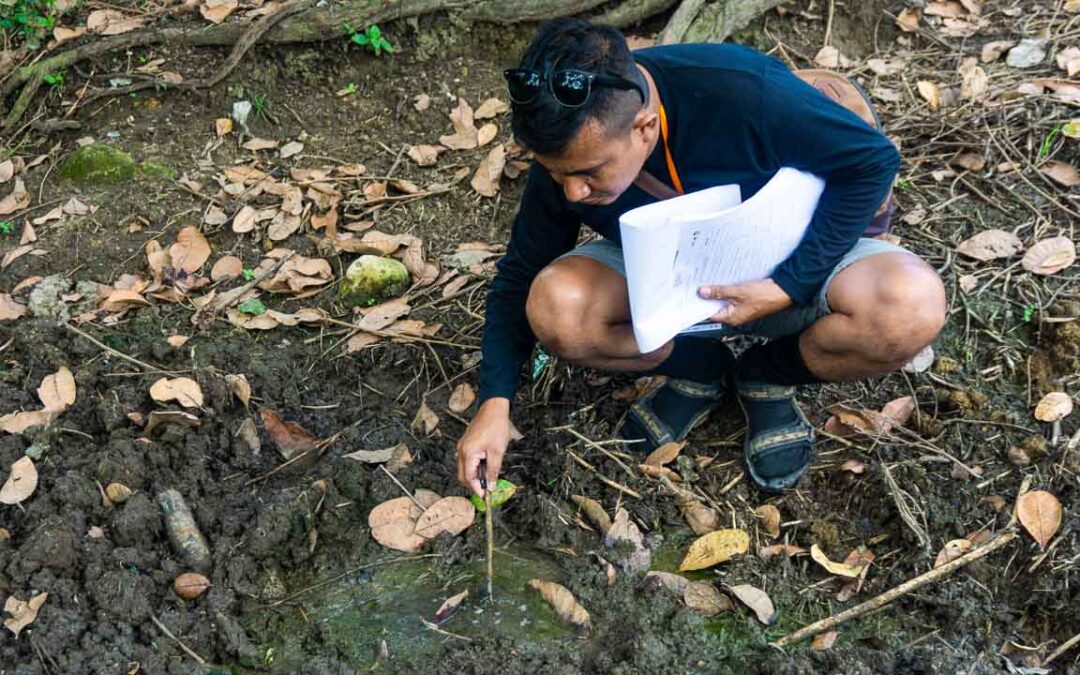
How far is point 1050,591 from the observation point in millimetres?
→ 2107

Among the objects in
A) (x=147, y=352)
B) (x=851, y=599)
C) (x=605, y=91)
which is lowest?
(x=851, y=599)

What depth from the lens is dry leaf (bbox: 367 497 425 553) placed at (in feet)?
7.47

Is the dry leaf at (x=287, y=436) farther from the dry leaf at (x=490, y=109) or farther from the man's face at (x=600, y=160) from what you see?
the dry leaf at (x=490, y=109)

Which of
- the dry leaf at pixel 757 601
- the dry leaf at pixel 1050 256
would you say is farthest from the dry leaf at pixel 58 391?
Answer: the dry leaf at pixel 1050 256

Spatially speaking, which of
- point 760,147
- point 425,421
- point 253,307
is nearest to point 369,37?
point 253,307

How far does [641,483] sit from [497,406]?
48 centimetres

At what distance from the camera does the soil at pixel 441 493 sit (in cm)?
206

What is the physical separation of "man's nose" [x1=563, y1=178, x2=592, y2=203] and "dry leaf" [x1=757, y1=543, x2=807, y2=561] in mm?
950

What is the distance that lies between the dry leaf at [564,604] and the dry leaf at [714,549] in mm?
279

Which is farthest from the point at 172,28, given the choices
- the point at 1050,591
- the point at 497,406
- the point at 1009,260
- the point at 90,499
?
the point at 1050,591

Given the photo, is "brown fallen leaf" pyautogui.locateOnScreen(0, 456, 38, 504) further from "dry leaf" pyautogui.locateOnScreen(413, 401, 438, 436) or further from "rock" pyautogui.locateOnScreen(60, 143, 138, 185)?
"rock" pyautogui.locateOnScreen(60, 143, 138, 185)

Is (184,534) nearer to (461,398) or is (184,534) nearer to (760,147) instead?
(461,398)

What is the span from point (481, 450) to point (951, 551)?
1068mm

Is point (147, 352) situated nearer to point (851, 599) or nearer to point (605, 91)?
point (605, 91)
